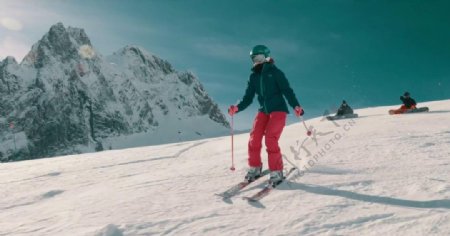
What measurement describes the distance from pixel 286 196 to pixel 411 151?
123 inches

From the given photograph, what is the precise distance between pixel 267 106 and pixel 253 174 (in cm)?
106

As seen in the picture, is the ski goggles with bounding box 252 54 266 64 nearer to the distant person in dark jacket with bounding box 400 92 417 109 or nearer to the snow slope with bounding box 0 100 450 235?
the snow slope with bounding box 0 100 450 235

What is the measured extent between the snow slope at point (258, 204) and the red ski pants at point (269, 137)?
1.25 feet

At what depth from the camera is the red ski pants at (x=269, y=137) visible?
5.97m

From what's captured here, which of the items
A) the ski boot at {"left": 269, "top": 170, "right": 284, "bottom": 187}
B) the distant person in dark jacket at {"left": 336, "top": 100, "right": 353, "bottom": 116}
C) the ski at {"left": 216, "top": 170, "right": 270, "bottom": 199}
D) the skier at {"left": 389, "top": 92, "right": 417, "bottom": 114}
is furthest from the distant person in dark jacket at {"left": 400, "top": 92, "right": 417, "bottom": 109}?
the ski at {"left": 216, "top": 170, "right": 270, "bottom": 199}

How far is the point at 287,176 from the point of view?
613 cm

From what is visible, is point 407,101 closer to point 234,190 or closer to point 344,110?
point 344,110

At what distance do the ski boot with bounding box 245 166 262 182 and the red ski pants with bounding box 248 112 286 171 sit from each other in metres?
0.07

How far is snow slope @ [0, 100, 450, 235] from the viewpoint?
161 inches

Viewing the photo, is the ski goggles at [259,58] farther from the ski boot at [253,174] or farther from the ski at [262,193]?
the ski at [262,193]

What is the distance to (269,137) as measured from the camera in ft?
19.9

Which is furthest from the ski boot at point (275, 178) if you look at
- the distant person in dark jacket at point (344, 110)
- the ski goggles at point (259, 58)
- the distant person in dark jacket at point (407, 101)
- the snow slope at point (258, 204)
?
the distant person in dark jacket at point (344, 110)

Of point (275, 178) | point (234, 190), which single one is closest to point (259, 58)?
point (275, 178)

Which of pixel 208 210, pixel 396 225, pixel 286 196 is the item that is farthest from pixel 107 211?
pixel 396 225
